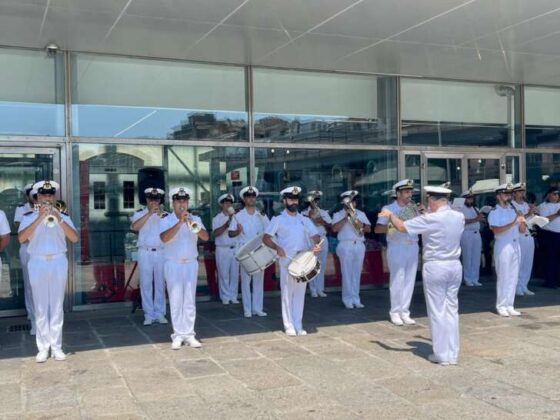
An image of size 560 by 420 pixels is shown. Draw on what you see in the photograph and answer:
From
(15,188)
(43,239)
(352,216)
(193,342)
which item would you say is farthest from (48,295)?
(352,216)

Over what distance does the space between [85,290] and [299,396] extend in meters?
5.17

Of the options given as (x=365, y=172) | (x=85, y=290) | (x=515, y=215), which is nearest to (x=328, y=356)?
(x=515, y=215)

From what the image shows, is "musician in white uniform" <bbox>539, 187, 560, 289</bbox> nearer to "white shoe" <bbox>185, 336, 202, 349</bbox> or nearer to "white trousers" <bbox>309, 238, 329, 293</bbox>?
"white trousers" <bbox>309, 238, 329, 293</bbox>

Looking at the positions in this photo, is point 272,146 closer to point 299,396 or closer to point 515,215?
point 515,215

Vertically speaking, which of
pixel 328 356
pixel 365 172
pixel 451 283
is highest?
pixel 365 172

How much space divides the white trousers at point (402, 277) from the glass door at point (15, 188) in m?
5.01

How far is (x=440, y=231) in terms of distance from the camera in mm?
6047

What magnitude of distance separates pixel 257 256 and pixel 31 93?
4.23m

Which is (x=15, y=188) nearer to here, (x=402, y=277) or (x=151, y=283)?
(x=151, y=283)

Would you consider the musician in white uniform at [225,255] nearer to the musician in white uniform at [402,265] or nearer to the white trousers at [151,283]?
the white trousers at [151,283]

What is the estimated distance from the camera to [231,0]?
686cm

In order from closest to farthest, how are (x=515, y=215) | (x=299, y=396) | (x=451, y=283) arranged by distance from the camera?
(x=299, y=396)
(x=451, y=283)
(x=515, y=215)

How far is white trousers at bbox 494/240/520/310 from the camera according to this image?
853 cm

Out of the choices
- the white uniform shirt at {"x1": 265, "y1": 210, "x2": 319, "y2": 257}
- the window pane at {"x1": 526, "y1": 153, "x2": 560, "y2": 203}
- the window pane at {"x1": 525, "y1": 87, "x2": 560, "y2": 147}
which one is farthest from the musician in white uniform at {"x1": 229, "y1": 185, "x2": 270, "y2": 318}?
the window pane at {"x1": 525, "y1": 87, "x2": 560, "y2": 147}
